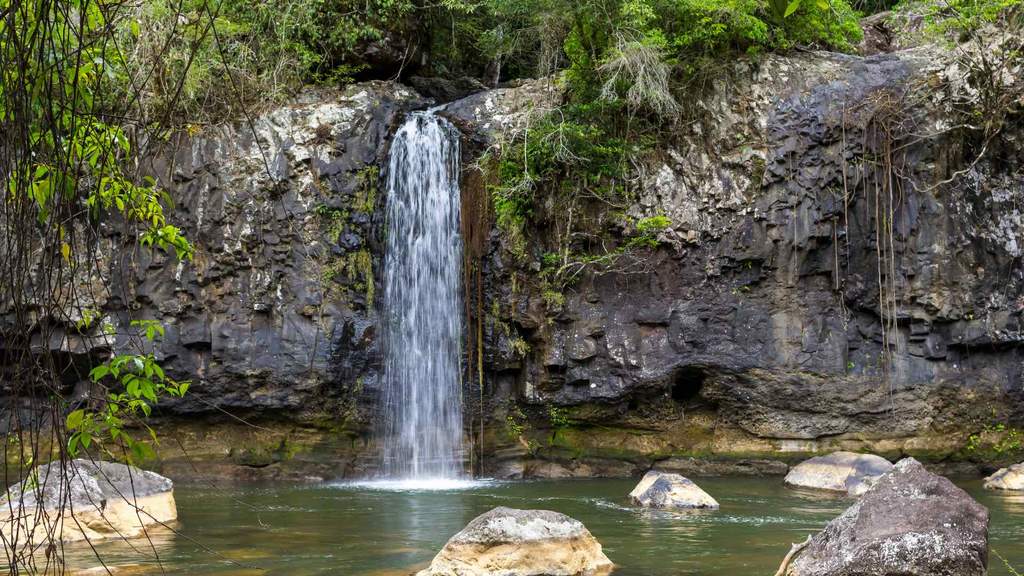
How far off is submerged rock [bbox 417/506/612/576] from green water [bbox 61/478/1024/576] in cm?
32

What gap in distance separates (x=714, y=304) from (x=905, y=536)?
7.72m

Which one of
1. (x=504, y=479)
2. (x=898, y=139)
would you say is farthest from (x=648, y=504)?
(x=898, y=139)

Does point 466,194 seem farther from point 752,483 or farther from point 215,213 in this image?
point 752,483

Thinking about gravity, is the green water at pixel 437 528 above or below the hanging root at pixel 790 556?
below

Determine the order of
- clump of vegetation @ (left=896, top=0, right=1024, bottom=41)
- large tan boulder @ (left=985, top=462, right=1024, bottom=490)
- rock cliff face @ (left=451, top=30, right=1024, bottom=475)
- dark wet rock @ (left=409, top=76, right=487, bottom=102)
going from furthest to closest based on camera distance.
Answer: dark wet rock @ (left=409, top=76, right=487, bottom=102) < rock cliff face @ (left=451, top=30, right=1024, bottom=475) < clump of vegetation @ (left=896, top=0, right=1024, bottom=41) < large tan boulder @ (left=985, top=462, right=1024, bottom=490)

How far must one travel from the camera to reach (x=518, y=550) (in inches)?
249

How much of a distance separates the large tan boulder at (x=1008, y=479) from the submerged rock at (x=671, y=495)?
399 centimetres

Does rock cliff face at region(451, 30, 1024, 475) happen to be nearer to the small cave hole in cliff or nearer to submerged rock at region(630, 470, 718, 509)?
the small cave hole in cliff

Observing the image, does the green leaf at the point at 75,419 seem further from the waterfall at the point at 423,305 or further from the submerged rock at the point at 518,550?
the waterfall at the point at 423,305

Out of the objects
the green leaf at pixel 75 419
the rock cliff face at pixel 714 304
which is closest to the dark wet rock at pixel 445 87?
the rock cliff face at pixel 714 304

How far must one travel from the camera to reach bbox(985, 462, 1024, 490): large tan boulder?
11164 millimetres

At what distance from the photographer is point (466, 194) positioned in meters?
13.9

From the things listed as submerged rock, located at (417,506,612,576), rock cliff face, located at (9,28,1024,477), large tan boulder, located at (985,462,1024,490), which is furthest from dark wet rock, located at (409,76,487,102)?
submerged rock, located at (417,506,612,576)

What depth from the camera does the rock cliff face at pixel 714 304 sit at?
1279 centimetres
